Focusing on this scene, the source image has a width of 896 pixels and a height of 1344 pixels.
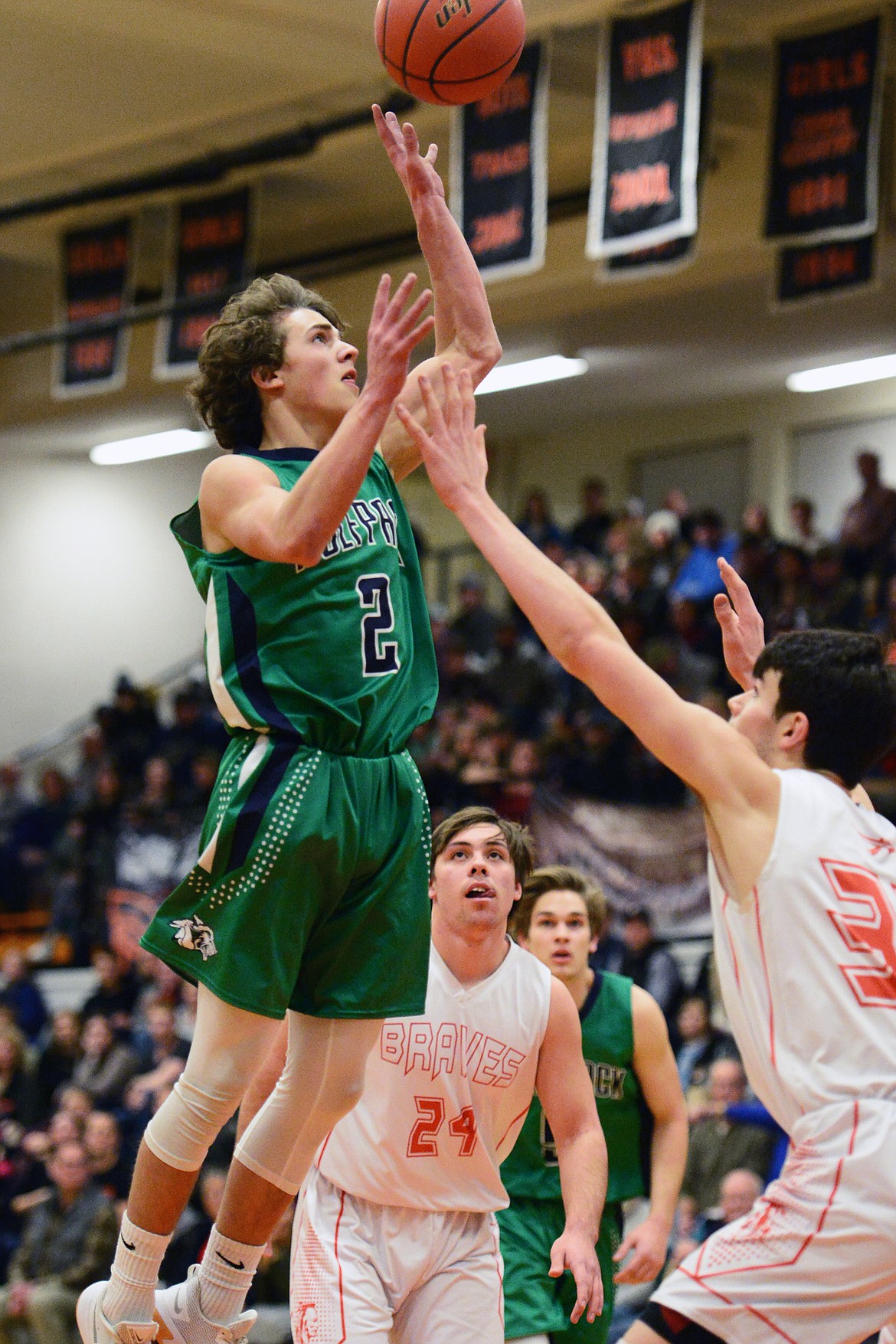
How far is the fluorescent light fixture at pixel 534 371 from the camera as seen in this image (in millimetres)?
16109

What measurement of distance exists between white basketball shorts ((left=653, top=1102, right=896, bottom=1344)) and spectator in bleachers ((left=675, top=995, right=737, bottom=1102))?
203 inches

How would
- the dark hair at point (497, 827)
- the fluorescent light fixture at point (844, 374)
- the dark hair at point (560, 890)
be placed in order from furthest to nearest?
the fluorescent light fixture at point (844, 374), the dark hair at point (560, 890), the dark hair at point (497, 827)

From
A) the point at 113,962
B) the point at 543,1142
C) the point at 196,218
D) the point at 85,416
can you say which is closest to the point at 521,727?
the point at 113,962

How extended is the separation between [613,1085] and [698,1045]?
335cm

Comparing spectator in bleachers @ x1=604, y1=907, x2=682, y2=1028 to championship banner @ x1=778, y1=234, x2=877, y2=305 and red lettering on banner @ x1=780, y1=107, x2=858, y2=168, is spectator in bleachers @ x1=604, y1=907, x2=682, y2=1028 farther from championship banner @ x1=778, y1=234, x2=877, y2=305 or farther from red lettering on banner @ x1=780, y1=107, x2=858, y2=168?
red lettering on banner @ x1=780, y1=107, x2=858, y2=168

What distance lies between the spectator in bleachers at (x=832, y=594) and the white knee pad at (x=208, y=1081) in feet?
25.7

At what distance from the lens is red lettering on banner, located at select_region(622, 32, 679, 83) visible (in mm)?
9992

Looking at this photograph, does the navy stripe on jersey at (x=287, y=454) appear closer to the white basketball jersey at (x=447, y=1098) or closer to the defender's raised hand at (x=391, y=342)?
the defender's raised hand at (x=391, y=342)

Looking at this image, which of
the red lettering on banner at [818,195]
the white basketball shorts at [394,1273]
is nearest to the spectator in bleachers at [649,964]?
the red lettering on banner at [818,195]

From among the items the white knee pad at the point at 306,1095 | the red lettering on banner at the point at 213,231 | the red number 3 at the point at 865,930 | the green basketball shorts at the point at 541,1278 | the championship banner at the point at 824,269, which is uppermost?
the red lettering on banner at the point at 213,231

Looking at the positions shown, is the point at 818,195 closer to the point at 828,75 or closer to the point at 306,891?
the point at 828,75

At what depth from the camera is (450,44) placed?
4457mm

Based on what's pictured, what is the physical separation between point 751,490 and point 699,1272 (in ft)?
48.2

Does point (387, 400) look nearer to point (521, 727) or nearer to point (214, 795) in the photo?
point (214, 795)
